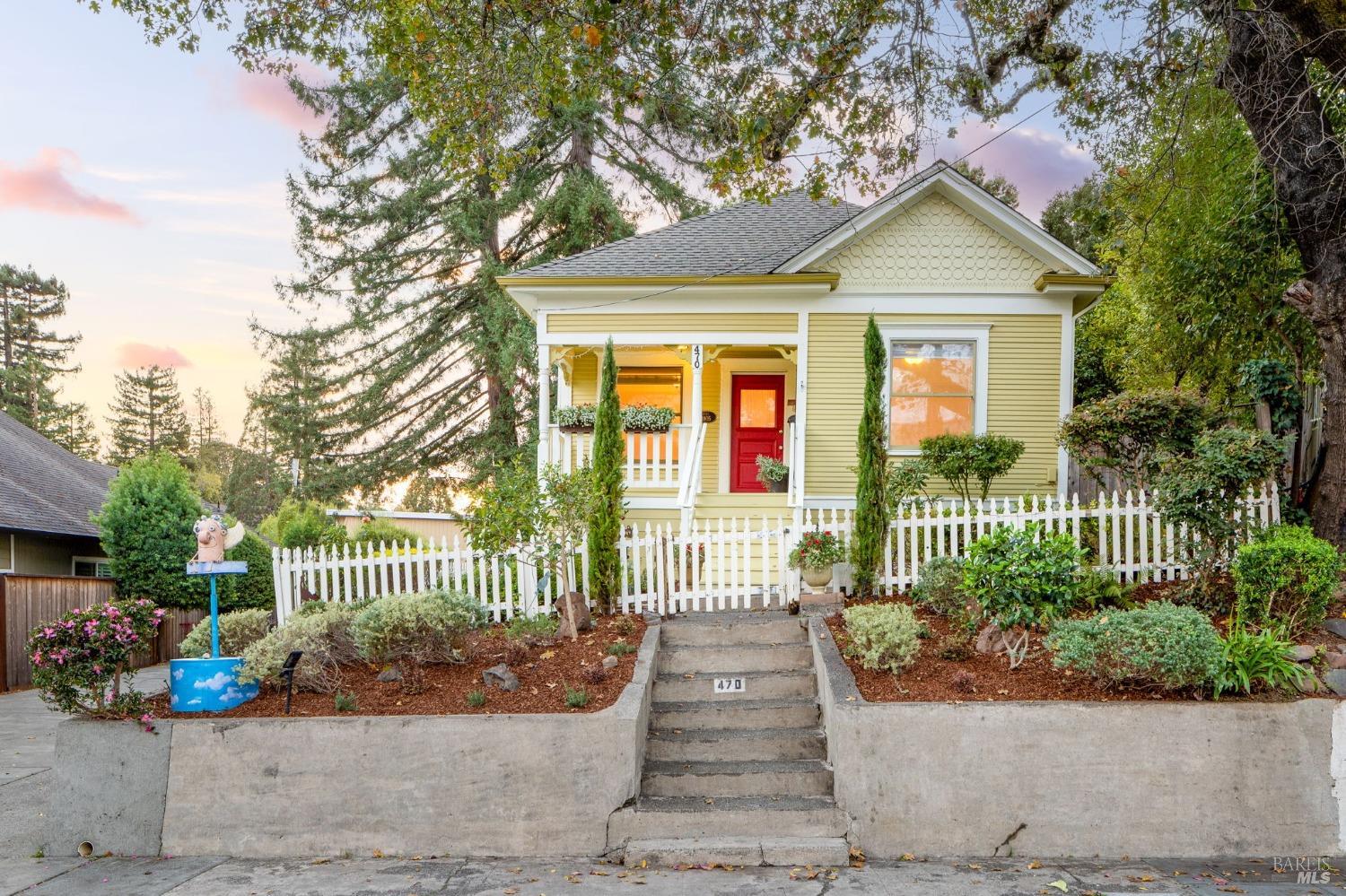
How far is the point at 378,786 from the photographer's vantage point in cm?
567

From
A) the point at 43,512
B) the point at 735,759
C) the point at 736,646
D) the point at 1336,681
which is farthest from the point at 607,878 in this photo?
the point at 43,512

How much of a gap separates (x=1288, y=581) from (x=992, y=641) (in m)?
2.15

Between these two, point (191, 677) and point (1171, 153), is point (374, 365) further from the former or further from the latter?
point (1171, 153)

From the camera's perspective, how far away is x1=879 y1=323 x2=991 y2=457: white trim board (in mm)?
11922

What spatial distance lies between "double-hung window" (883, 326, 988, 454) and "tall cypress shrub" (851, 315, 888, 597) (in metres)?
3.44

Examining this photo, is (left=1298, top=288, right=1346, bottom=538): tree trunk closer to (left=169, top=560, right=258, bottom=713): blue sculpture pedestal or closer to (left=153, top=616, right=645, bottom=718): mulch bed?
(left=153, top=616, right=645, bottom=718): mulch bed

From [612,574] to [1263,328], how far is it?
10.6 meters

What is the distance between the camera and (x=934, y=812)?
5570mm

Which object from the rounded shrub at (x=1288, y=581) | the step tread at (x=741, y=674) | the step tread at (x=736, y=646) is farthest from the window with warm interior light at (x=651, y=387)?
the rounded shrub at (x=1288, y=581)

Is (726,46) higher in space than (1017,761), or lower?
higher

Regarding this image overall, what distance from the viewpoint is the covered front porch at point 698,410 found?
39.2ft

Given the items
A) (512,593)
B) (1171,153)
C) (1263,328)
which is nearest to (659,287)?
(512,593)

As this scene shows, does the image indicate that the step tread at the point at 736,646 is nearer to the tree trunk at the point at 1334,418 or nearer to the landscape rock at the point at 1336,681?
the landscape rock at the point at 1336,681

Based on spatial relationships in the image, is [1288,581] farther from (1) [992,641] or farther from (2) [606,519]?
(2) [606,519]
